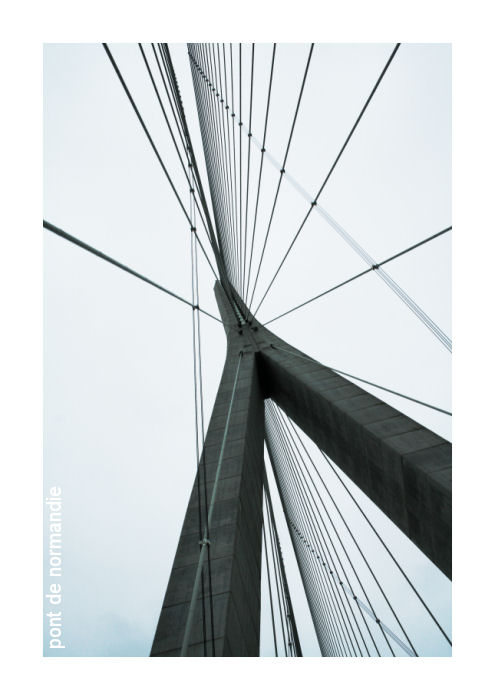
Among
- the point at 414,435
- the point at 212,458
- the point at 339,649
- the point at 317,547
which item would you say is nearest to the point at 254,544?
the point at 212,458

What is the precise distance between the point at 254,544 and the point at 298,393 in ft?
13.0

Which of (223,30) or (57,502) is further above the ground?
(223,30)

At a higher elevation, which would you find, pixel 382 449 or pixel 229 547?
pixel 382 449

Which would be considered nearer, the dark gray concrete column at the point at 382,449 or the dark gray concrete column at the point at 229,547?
the dark gray concrete column at the point at 229,547

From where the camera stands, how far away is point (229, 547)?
688cm

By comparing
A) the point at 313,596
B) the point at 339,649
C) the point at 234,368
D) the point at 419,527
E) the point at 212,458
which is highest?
the point at 234,368

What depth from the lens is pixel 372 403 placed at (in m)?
8.97

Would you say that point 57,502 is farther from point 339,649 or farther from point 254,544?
point 339,649

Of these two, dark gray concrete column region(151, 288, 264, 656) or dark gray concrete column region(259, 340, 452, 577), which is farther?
dark gray concrete column region(259, 340, 452, 577)

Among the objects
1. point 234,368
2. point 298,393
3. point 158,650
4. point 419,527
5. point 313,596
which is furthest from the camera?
point 313,596

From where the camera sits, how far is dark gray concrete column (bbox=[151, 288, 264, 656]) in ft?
18.3

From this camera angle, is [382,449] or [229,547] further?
[382,449]

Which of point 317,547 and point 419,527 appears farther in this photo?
point 317,547

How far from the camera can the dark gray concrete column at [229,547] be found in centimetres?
557
